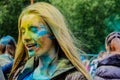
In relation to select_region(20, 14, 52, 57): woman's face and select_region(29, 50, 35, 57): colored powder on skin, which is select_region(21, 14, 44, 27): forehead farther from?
select_region(29, 50, 35, 57): colored powder on skin

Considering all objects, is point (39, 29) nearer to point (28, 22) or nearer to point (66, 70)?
point (28, 22)

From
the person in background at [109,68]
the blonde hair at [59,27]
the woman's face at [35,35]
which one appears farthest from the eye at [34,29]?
the person in background at [109,68]

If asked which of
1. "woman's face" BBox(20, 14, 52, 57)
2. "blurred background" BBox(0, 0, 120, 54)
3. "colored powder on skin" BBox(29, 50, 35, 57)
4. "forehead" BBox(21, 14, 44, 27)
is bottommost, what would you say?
"blurred background" BBox(0, 0, 120, 54)

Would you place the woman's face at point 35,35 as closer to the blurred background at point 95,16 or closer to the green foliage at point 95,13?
the blurred background at point 95,16

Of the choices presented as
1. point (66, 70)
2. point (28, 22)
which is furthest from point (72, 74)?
point (28, 22)

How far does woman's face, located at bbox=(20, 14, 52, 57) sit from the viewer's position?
3428 millimetres

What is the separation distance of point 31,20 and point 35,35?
109mm

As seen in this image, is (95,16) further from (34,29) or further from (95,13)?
(34,29)

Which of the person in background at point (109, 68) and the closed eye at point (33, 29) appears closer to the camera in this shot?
the closed eye at point (33, 29)

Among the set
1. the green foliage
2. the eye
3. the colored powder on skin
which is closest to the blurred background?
the green foliage

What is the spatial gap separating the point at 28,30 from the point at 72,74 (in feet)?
1.50

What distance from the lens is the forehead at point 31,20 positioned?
3.49 meters

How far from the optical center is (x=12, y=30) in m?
38.8

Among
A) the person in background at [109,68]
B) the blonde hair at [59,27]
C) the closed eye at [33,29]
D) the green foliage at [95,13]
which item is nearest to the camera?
the blonde hair at [59,27]
